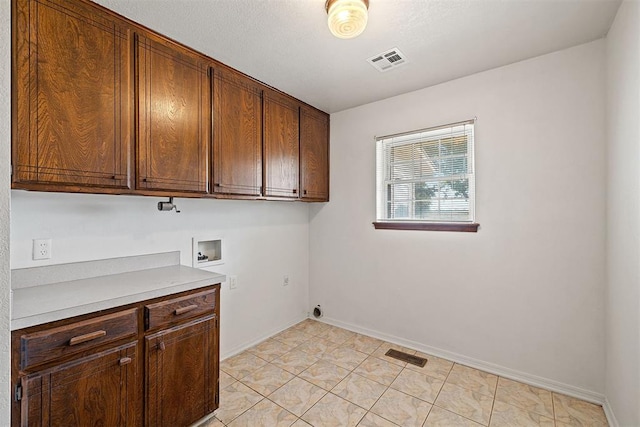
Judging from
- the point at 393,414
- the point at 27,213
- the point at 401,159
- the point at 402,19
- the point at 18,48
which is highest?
the point at 402,19

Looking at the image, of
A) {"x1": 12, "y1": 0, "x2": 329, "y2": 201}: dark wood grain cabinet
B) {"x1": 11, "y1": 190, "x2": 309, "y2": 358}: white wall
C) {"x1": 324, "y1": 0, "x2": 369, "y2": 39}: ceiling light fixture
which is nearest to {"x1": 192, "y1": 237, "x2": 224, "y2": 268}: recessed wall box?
{"x1": 11, "y1": 190, "x2": 309, "y2": 358}: white wall

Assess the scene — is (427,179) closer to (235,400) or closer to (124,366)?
(235,400)

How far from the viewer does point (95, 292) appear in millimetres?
1563

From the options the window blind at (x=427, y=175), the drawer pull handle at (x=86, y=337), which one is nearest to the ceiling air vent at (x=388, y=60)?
the window blind at (x=427, y=175)

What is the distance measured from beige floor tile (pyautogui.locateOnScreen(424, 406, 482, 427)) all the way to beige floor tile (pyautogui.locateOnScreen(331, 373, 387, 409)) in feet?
1.22

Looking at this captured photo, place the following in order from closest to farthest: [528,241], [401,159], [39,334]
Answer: [39,334], [528,241], [401,159]

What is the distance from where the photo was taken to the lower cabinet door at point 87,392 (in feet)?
4.03

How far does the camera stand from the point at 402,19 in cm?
175

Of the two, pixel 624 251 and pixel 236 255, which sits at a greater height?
pixel 624 251

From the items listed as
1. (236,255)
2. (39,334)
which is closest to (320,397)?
(236,255)

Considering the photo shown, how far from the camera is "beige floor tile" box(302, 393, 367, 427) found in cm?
187

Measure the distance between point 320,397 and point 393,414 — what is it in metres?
0.52

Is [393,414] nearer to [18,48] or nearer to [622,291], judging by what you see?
[622,291]

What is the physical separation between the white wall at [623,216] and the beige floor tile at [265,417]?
1868 mm
